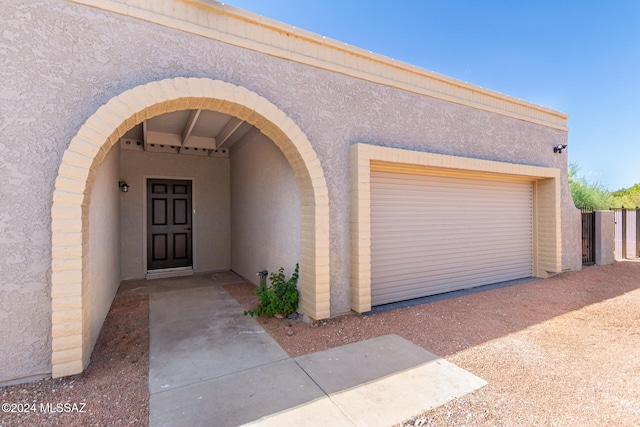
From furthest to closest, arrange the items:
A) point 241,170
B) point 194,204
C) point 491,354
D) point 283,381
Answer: point 194,204 → point 241,170 → point 491,354 → point 283,381

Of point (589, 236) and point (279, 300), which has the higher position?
point (589, 236)

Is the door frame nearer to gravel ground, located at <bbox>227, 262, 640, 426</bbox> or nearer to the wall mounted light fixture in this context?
gravel ground, located at <bbox>227, 262, 640, 426</bbox>

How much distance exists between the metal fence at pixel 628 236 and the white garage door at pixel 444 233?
639 centimetres

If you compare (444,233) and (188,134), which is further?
(188,134)

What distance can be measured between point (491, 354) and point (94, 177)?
509cm

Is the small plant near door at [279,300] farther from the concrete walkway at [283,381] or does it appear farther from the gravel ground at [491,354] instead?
the concrete walkway at [283,381]

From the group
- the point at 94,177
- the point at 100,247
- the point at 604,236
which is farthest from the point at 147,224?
the point at 604,236

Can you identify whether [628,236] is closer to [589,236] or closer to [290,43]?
[589,236]

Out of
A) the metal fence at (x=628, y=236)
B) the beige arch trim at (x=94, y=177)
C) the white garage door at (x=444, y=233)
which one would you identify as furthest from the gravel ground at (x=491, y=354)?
the metal fence at (x=628, y=236)

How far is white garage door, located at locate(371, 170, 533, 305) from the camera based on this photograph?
5.43 m

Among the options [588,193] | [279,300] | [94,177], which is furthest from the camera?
[588,193]

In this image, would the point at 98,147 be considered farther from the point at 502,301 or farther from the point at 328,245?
the point at 502,301

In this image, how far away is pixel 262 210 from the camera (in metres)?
6.30

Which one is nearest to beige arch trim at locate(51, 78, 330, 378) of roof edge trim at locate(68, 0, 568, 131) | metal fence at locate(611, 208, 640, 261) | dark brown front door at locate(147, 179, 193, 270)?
roof edge trim at locate(68, 0, 568, 131)
